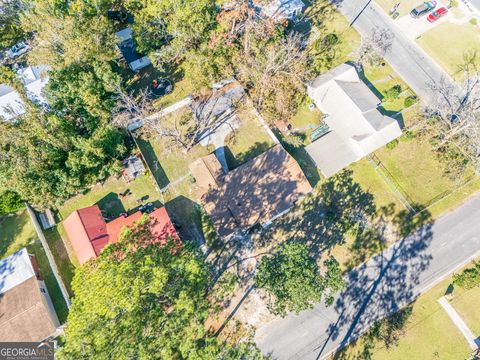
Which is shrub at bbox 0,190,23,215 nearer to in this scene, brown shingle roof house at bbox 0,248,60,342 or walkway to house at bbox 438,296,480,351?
brown shingle roof house at bbox 0,248,60,342

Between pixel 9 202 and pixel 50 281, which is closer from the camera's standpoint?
pixel 50 281

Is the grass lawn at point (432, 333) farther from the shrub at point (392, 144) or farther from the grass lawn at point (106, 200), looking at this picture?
the grass lawn at point (106, 200)

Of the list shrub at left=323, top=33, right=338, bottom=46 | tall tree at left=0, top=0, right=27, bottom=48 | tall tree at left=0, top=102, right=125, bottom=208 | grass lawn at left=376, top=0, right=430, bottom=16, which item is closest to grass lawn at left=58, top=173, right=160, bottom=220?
tall tree at left=0, top=102, right=125, bottom=208

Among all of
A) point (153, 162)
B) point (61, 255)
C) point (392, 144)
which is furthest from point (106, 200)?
point (392, 144)

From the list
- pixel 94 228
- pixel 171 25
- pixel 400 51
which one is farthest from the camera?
pixel 400 51

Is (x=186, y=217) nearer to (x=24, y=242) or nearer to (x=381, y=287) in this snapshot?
(x=24, y=242)

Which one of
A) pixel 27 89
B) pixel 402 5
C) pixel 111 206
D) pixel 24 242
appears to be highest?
pixel 27 89

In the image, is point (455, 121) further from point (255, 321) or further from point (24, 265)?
point (24, 265)
